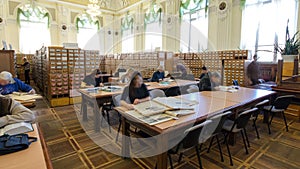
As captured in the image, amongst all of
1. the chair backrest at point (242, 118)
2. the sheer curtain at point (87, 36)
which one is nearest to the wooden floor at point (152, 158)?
the chair backrest at point (242, 118)

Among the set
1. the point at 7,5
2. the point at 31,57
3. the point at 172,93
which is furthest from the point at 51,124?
the point at 7,5

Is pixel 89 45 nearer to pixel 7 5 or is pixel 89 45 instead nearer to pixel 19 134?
pixel 7 5

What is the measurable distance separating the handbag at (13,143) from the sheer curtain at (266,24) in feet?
19.6

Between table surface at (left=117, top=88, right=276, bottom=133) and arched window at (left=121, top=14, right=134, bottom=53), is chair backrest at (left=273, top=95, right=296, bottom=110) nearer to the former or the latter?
table surface at (left=117, top=88, right=276, bottom=133)

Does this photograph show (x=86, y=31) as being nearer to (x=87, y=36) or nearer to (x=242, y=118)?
Answer: (x=87, y=36)

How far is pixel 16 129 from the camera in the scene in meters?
1.46

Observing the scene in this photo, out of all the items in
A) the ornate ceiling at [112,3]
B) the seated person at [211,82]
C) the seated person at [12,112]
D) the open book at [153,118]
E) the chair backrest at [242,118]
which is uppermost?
the ornate ceiling at [112,3]

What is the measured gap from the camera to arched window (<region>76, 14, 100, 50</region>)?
1145 cm

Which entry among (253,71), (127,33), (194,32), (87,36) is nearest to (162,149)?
(253,71)

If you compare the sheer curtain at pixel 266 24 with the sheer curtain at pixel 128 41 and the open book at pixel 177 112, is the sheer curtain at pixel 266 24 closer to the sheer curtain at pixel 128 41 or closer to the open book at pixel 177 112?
the open book at pixel 177 112

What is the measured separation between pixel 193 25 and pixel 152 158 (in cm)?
646

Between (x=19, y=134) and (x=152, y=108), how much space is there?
124cm

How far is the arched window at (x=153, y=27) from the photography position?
29.8ft

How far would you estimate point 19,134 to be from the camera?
1.43 metres
